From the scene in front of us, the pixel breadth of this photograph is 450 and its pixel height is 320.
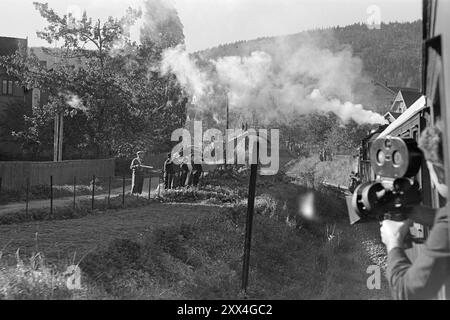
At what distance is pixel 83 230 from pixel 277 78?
23391 mm

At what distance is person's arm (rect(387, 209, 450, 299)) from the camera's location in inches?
96.0

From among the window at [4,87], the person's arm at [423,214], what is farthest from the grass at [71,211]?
the window at [4,87]

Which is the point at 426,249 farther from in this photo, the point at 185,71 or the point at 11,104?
the point at 11,104

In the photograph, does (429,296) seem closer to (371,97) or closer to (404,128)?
(404,128)

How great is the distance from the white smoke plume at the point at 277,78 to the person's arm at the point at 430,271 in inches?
999

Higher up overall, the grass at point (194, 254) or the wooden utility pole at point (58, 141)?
the wooden utility pole at point (58, 141)

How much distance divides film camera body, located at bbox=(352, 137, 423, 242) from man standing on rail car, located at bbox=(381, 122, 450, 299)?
7 centimetres

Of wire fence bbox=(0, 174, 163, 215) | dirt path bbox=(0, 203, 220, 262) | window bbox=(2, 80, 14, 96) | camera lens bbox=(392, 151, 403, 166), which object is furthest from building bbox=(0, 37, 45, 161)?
camera lens bbox=(392, 151, 403, 166)

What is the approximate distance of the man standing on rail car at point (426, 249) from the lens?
96.3 inches

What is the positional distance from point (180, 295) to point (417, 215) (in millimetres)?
3514

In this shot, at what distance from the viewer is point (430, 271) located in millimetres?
2441

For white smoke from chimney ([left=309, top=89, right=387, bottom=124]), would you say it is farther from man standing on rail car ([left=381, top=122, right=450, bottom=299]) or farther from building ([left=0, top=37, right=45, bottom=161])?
man standing on rail car ([left=381, top=122, right=450, bottom=299])

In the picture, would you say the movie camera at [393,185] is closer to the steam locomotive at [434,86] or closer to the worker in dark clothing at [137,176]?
the steam locomotive at [434,86]
